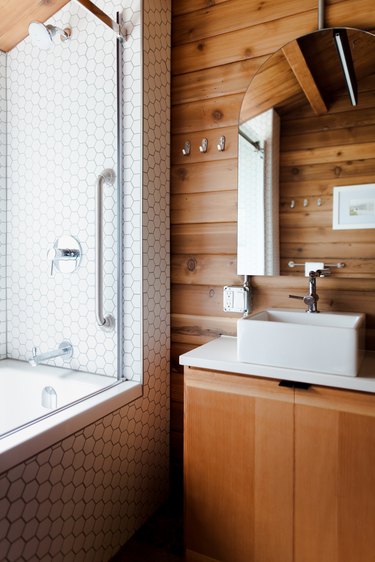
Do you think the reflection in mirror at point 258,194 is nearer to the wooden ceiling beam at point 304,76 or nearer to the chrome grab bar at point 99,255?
the wooden ceiling beam at point 304,76

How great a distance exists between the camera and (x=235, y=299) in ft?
6.33

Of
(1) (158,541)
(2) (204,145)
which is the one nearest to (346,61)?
(2) (204,145)

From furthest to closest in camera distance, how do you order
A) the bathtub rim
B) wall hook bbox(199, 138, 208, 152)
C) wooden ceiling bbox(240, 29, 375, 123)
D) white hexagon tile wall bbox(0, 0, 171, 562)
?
1. wall hook bbox(199, 138, 208, 152)
2. wooden ceiling bbox(240, 29, 375, 123)
3. white hexagon tile wall bbox(0, 0, 171, 562)
4. the bathtub rim

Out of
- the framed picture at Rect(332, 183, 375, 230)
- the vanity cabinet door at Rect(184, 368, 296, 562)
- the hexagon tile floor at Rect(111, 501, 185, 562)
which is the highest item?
the framed picture at Rect(332, 183, 375, 230)

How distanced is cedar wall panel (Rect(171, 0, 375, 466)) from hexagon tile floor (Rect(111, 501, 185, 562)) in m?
0.27

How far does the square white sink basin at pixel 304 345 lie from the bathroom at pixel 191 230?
16.3 inches

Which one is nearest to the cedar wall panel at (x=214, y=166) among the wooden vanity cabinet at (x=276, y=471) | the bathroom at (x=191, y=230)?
the bathroom at (x=191, y=230)

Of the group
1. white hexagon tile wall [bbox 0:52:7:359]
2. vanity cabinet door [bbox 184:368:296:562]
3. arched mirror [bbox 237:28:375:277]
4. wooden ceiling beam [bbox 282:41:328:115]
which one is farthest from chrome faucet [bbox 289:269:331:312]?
white hexagon tile wall [bbox 0:52:7:359]

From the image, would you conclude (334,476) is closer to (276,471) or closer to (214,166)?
(276,471)

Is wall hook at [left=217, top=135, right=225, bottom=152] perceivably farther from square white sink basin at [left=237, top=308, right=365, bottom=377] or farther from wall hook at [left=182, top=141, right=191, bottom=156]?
square white sink basin at [left=237, top=308, right=365, bottom=377]

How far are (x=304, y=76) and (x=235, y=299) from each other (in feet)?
3.29

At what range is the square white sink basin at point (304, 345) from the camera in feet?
4.32

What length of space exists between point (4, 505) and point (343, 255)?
1480 millimetres

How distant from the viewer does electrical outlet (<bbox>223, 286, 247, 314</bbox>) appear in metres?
1.90
